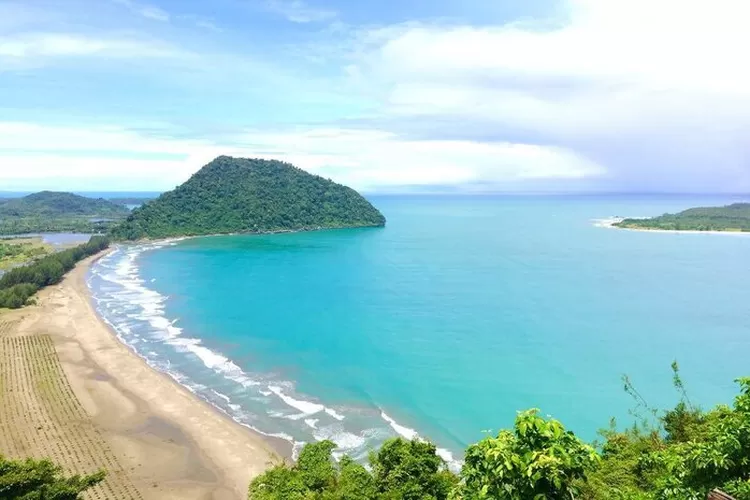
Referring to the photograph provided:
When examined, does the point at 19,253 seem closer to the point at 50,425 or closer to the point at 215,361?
the point at 215,361

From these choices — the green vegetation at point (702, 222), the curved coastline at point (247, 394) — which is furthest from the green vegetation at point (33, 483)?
the green vegetation at point (702, 222)

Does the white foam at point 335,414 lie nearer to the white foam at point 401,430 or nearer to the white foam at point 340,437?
the white foam at point 340,437

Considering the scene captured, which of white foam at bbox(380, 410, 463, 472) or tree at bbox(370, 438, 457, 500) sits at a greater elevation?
tree at bbox(370, 438, 457, 500)

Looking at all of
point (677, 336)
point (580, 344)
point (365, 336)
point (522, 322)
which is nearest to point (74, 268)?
point (365, 336)

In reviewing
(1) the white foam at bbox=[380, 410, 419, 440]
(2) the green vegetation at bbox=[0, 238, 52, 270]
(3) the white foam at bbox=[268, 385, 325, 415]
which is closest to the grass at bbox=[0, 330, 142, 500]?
(3) the white foam at bbox=[268, 385, 325, 415]

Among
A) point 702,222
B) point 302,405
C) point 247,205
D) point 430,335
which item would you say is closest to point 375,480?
point 302,405

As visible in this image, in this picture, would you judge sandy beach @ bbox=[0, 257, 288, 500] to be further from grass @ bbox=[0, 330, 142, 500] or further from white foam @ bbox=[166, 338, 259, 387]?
white foam @ bbox=[166, 338, 259, 387]

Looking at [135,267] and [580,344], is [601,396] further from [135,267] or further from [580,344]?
[135,267]
